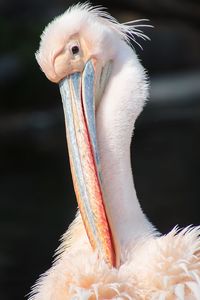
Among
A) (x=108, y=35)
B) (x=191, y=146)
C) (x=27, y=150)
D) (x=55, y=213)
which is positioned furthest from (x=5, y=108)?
(x=108, y=35)

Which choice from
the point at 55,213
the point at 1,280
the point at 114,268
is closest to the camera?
the point at 114,268

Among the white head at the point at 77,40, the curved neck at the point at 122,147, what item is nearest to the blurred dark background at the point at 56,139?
the white head at the point at 77,40

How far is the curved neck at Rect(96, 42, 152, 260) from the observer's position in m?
3.81

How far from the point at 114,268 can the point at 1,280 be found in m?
5.22

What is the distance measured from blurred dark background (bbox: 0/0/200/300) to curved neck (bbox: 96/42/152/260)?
2336 millimetres

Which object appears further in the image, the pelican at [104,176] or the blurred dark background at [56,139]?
the blurred dark background at [56,139]

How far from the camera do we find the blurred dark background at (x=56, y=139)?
29.7 feet

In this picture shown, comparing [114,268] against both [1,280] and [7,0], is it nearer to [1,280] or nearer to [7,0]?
[1,280]

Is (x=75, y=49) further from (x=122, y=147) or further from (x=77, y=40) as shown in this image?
(x=122, y=147)

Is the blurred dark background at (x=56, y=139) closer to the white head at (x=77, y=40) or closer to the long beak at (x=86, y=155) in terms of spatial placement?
the white head at (x=77, y=40)

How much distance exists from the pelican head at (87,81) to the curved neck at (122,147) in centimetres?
3

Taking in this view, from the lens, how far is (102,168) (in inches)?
153

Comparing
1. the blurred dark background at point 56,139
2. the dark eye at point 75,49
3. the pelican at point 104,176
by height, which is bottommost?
the blurred dark background at point 56,139

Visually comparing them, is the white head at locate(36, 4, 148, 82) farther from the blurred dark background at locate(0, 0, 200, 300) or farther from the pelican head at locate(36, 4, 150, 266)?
the blurred dark background at locate(0, 0, 200, 300)
